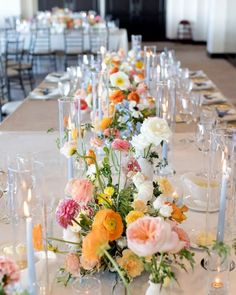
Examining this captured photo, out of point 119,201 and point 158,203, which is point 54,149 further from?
point 158,203

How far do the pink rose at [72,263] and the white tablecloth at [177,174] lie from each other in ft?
0.22

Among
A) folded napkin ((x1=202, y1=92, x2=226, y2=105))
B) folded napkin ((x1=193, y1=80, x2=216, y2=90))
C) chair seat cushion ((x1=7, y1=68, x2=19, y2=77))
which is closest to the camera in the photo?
folded napkin ((x1=202, y1=92, x2=226, y2=105))

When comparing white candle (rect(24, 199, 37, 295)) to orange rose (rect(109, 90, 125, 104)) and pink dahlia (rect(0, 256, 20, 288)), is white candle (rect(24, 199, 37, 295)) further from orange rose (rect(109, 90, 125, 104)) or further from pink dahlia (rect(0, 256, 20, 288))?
orange rose (rect(109, 90, 125, 104))

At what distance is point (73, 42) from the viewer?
28.1 feet

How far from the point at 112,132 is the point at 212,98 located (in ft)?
5.94

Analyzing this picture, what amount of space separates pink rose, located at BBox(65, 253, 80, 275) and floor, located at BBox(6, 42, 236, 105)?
19.7ft

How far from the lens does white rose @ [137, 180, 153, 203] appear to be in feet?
4.41

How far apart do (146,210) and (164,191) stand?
13cm

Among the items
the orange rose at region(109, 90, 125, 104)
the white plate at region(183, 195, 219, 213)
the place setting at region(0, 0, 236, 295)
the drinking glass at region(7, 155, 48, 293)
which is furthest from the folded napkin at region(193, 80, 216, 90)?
the drinking glass at region(7, 155, 48, 293)

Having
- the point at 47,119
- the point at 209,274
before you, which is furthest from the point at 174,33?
the point at 209,274

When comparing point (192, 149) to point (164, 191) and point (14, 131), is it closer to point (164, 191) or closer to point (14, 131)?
point (14, 131)

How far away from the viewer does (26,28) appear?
8.62 meters

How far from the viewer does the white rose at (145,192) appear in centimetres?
134

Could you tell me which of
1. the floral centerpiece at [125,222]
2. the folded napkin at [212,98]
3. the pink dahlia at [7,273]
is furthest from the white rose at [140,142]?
the folded napkin at [212,98]
